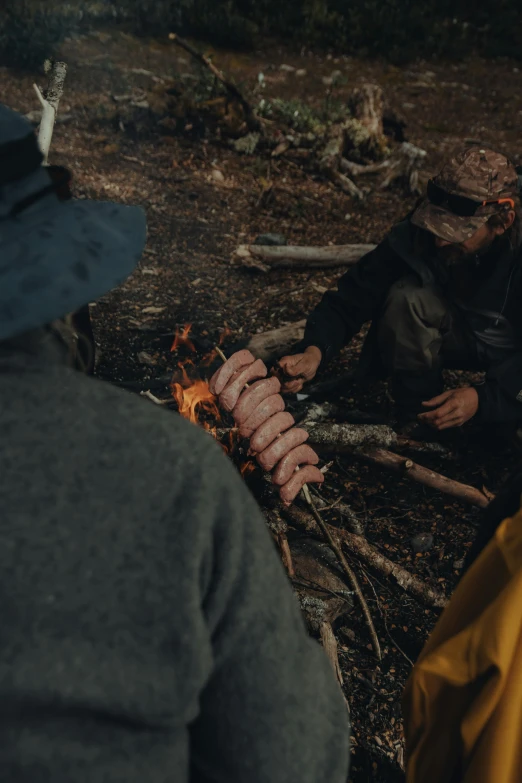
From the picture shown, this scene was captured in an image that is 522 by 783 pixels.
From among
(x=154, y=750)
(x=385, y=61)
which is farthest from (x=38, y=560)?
(x=385, y=61)

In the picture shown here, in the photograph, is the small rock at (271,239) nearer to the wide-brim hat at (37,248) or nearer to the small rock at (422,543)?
the small rock at (422,543)

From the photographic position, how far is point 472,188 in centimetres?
380

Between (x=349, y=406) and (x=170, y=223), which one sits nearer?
(x=349, y=406)

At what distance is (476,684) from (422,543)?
1.95 metres

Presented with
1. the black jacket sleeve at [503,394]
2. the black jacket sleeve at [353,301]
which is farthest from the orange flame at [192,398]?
the black jacket sleeve at [503,394]

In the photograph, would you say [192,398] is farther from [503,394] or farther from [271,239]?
[271,239]

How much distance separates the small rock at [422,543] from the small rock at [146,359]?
228 centimetres

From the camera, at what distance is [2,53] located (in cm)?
988

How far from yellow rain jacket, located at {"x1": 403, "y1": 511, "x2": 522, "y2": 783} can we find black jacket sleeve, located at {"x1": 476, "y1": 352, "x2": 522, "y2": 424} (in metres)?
2.28

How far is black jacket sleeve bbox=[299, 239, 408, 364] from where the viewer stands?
4.28m

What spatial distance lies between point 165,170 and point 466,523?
5.76m

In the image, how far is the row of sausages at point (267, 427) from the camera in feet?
10.2

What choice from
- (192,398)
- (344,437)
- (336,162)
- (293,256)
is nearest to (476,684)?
(344,437)

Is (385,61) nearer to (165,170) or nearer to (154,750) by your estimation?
(165,170)
